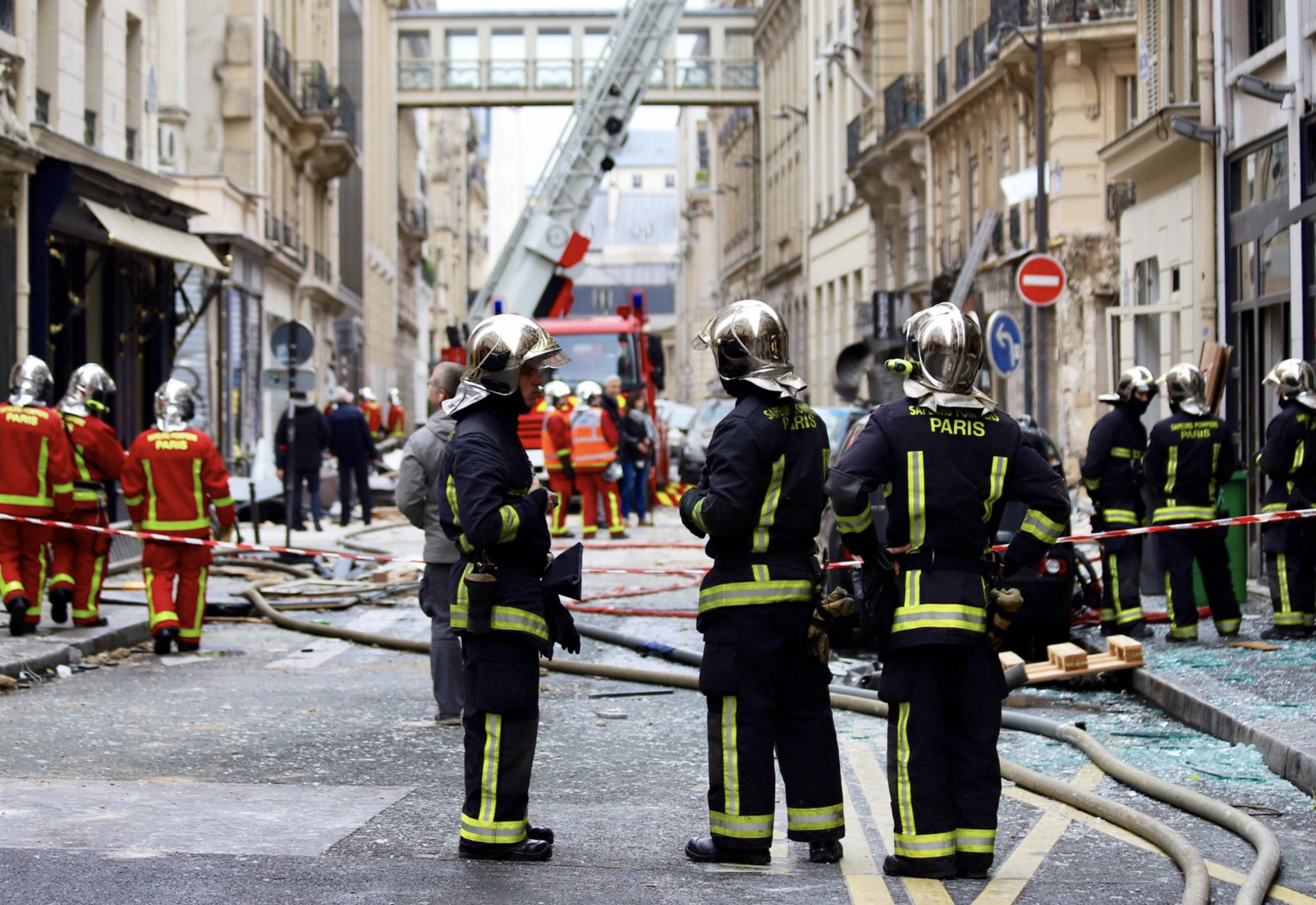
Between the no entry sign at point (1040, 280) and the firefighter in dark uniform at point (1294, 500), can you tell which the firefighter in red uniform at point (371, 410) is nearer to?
the no entry sign at point (1040, 280)

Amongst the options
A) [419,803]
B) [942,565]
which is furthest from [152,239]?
[942,565]

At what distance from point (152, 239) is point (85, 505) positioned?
9458mm

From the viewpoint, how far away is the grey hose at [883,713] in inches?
216

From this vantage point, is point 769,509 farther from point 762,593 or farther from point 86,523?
point 86,523

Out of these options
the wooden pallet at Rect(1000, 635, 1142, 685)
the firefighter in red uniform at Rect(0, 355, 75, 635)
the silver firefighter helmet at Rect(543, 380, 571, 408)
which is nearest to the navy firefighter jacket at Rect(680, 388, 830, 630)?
the wooden pallet at Rect(1000, 635, 1142, 685)

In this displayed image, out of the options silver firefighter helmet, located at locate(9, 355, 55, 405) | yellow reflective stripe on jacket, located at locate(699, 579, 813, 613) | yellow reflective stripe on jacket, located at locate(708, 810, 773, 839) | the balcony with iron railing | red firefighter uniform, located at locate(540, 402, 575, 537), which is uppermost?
the balcony with iron railing

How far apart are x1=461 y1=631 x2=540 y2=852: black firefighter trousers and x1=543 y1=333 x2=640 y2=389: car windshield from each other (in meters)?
20.0

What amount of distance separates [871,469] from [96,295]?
63.4ft

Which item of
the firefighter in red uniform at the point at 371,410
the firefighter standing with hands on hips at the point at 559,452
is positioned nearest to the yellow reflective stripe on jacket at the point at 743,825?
the firefighter standing with hands on hips at the point at 559,452

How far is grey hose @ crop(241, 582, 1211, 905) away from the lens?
216 inches

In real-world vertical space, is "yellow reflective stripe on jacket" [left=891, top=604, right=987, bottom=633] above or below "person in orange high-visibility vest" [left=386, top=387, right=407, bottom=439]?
below

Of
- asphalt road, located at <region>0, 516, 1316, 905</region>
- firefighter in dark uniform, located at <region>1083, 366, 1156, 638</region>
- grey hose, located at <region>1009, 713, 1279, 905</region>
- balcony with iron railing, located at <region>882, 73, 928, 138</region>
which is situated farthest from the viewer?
balcony with iron railing, located at <region>882, 73, 928, 138</region>

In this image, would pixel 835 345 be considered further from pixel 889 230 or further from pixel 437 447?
pixel 437 447

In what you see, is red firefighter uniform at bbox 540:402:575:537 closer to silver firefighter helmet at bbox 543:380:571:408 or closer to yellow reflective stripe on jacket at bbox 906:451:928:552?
silver firefighter helmet at bbox 543:380:571:408
